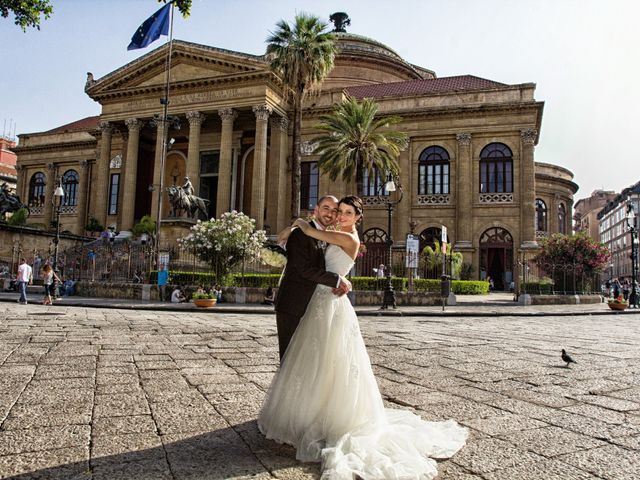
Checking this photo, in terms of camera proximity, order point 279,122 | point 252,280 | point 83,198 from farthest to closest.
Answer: point 83,198 < point 279,122 < point 252,280

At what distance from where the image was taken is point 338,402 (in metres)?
3.30

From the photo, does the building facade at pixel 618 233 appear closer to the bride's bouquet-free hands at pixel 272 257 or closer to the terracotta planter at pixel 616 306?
the terracotta planter at pixel 616 306

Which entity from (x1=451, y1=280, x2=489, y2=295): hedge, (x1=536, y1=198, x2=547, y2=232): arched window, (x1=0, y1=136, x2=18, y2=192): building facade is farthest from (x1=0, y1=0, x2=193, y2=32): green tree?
(x1=0, y1=136, x2=18, y2=192): building facade

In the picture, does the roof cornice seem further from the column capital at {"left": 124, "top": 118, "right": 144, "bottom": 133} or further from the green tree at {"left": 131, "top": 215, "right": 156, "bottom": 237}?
the green tree at {"left": 131, "top": 215, "right": 156, "bottom": 237}

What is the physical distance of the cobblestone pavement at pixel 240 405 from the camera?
9.50 ft

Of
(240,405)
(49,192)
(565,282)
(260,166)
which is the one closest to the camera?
(240,405)

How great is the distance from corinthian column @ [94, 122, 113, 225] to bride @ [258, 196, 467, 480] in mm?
37085

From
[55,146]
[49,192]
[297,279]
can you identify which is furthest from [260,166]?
[297,279]

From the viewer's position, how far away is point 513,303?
867 inches

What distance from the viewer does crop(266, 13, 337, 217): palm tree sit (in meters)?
26.9

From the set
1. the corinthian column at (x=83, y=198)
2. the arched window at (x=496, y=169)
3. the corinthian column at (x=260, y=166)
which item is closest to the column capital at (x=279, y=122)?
the corinthian column at (x=260, y=166)

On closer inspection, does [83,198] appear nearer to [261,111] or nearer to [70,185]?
[70,185]

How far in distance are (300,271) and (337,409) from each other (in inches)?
37.3

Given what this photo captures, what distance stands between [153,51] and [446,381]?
34844 millimetres
